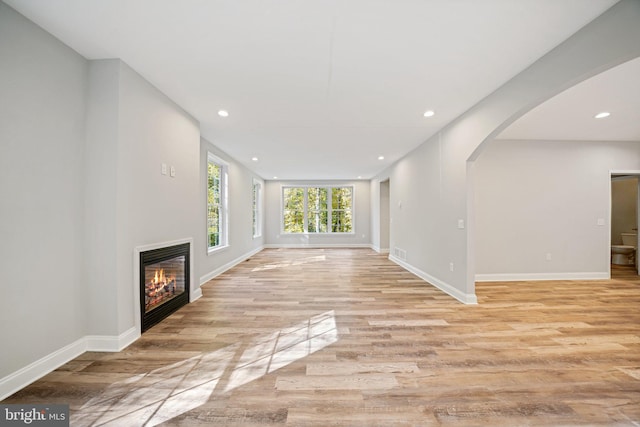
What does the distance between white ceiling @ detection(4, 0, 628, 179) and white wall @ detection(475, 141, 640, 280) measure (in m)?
1.58

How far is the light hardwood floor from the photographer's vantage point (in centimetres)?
156

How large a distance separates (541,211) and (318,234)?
21.5 feet

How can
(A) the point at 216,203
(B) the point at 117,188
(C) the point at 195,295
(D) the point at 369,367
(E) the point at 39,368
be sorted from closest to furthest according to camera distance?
(E) the point at 39,368
(D) the point at 369,367
(B) the point at 117,188
(C) the point at 195,295
(A) the point at 216,203

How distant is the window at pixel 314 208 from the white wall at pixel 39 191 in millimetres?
7668

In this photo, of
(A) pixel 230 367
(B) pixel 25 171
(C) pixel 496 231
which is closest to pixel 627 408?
(A) pixel 230 367

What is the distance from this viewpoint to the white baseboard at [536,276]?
4.71 m

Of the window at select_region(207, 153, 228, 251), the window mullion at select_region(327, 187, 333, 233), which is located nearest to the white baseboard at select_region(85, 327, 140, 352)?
the window at select_region(207, 153, 228, 251)

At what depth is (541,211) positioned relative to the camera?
476 cm

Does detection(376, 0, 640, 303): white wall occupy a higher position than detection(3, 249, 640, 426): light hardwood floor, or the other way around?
detection(376, 0, 640, 303): white wall

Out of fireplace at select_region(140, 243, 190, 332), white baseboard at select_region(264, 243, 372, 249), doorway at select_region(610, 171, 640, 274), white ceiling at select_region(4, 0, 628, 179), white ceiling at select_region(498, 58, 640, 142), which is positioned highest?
white ceiling at select_region(4, 0, 628, 179)

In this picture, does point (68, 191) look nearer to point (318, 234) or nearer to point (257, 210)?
point (257, 210)

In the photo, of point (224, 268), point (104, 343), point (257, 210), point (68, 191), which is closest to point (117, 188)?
point (68, 191)

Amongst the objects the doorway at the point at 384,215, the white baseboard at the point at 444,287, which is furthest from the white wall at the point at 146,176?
the doorway at the point at 384,215

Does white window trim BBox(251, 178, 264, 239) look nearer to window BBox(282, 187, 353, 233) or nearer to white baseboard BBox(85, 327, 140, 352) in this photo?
window BBox(282, 187, 353, 233)
